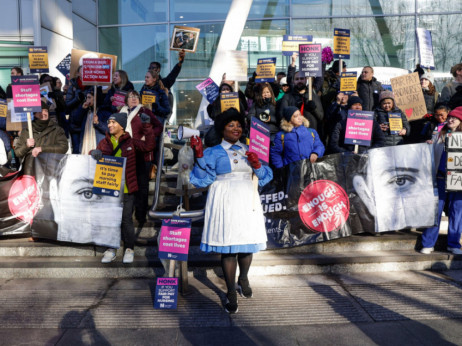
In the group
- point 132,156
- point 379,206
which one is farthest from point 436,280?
point 132,156

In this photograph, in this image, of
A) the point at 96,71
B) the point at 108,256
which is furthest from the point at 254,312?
the point at 96,71

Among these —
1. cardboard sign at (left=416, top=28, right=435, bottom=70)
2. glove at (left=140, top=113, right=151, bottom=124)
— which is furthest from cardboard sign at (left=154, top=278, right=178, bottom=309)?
cardboard sign at (left=416, top=28, right=435, bottom=70)

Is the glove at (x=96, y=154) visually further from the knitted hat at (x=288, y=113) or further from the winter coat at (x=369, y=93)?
the winter coat at (x=369, y=93)

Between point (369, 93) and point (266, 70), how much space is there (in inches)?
75.0

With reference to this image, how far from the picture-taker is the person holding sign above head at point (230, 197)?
462cm

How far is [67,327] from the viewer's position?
4391 millimetres

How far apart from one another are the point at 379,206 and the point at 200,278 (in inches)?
100

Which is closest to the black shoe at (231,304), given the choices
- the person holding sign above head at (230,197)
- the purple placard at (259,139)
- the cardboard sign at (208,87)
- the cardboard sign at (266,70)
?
the person holding sign above head at (230,197)

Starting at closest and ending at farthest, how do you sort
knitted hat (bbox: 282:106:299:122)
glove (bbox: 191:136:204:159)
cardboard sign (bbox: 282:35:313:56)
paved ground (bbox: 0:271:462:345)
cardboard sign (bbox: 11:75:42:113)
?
paved ground (bbox: 0:271:462:345), glove (bbox: 191:136:204:159), knitted hat (bbox: 282:106:299:122), cardboard sign (bbox: 11:75:42:113), cardboard sign (bbox: 282:35:313:56)

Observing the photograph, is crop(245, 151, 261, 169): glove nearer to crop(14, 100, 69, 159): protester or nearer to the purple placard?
the purple placard

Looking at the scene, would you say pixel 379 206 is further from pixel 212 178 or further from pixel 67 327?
pixel 67 327

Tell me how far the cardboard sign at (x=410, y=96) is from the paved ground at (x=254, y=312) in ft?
9.36

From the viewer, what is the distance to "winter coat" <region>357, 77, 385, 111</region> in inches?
328

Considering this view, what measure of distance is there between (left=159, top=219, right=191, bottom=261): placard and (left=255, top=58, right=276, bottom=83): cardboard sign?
4.24 meters
